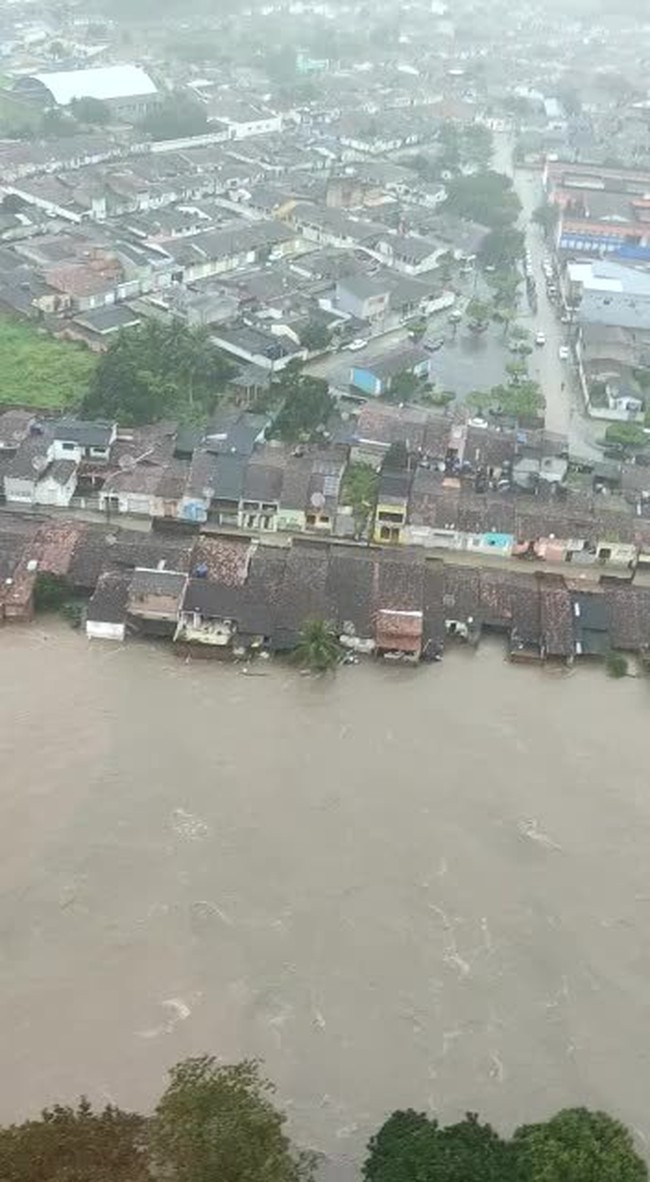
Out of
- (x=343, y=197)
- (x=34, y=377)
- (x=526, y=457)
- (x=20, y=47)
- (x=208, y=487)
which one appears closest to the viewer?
(x=208, y=487)

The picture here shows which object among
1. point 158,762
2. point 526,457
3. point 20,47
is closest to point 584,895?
point 158,762

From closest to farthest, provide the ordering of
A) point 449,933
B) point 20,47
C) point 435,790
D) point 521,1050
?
point 521,1050 → point 449,933 → point 435,790 → point 20,47

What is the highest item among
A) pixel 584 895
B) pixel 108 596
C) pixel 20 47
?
pixel 20 47

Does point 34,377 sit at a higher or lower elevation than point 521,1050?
higher

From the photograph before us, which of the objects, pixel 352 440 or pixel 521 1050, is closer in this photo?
pixel 521 1050

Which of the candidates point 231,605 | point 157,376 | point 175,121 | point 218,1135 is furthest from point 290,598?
point 175,121

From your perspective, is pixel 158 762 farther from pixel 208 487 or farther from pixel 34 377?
pixel 34 377
